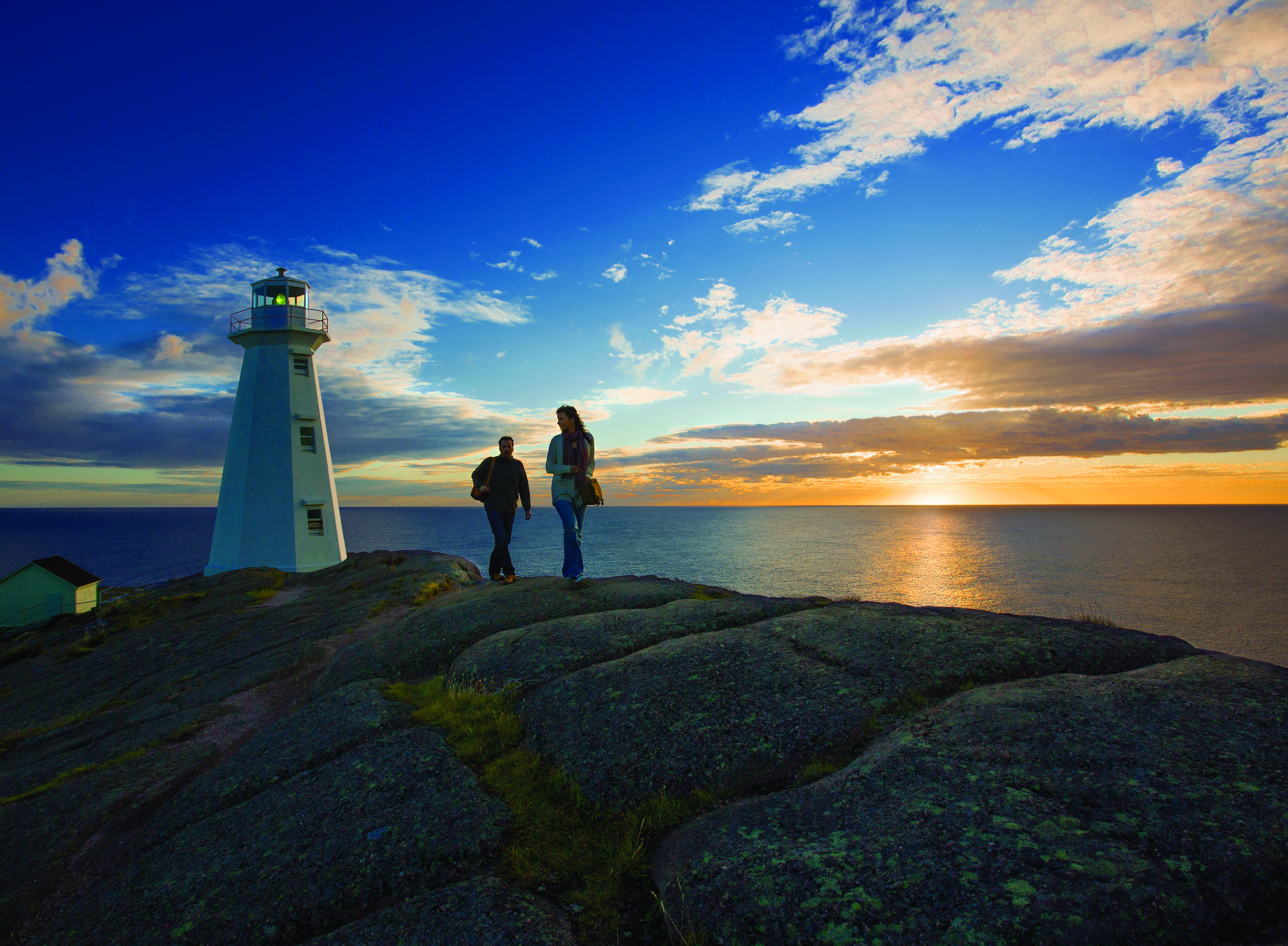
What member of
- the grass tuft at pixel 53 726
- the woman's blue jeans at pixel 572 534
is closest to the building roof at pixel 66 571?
the grass tuft at pixel 53 726

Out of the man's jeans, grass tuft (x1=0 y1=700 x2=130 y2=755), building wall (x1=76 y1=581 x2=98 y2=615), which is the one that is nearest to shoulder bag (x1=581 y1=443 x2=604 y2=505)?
the man's jeans

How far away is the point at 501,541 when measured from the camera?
15609 millimetres

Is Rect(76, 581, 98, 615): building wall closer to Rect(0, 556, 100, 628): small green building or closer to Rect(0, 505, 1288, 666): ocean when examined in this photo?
Rect(0, 556, 100, 628): small green building

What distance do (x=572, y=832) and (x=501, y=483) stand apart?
1050 cm

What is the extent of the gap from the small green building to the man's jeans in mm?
36942

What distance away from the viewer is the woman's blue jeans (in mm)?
13438

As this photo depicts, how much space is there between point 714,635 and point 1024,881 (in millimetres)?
5917

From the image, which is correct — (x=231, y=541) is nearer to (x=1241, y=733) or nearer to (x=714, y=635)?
(x=714, y=635)

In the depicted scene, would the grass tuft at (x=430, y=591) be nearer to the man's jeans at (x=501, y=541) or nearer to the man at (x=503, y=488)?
the man's jeans at (x=501, y=541)

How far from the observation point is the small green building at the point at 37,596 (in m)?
36.8

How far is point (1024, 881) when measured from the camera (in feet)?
13.3

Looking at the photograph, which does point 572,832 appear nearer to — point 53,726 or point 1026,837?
point 1026,837

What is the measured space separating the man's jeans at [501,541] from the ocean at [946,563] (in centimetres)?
1584

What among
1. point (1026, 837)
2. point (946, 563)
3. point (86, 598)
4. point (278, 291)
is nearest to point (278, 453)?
point (278, 291)
